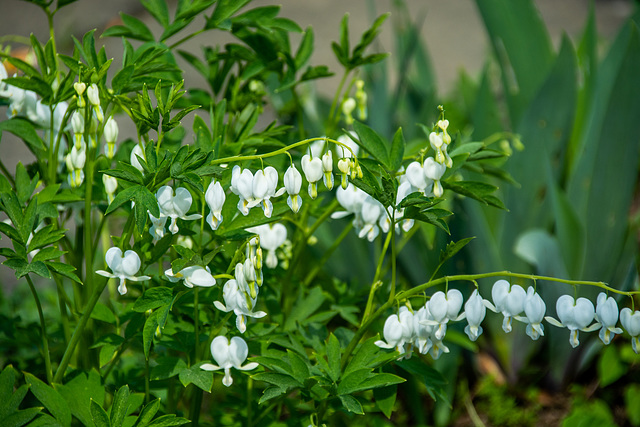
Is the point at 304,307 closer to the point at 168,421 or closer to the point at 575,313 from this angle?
the point at 168,421

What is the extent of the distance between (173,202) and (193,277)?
0.41 ft

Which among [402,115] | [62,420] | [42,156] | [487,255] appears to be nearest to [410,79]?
[402,115]

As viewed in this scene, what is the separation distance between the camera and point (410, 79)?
8.75 feet

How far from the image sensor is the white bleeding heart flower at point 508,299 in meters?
1.01

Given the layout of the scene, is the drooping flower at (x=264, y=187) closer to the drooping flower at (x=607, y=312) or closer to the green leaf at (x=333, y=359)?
the green leaf at (x=333, y=359)

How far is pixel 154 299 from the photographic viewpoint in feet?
3.32

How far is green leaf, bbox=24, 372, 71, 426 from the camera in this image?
3.58 ft

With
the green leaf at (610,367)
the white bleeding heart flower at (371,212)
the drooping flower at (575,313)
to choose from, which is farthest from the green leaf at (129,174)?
the green leaf at (610,367)

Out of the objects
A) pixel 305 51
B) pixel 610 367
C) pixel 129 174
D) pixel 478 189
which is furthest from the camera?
pixel 610 367

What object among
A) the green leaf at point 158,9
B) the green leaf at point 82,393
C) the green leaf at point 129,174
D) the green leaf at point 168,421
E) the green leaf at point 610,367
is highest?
the green leaf at point 158,9

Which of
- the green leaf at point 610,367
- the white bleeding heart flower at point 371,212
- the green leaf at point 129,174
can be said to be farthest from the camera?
the green leaf at point 610,367

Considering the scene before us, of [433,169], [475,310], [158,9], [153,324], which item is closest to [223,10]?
[158,9]

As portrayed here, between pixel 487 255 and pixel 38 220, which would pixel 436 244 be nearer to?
pixel 487 255

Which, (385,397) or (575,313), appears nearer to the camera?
(575,313)
